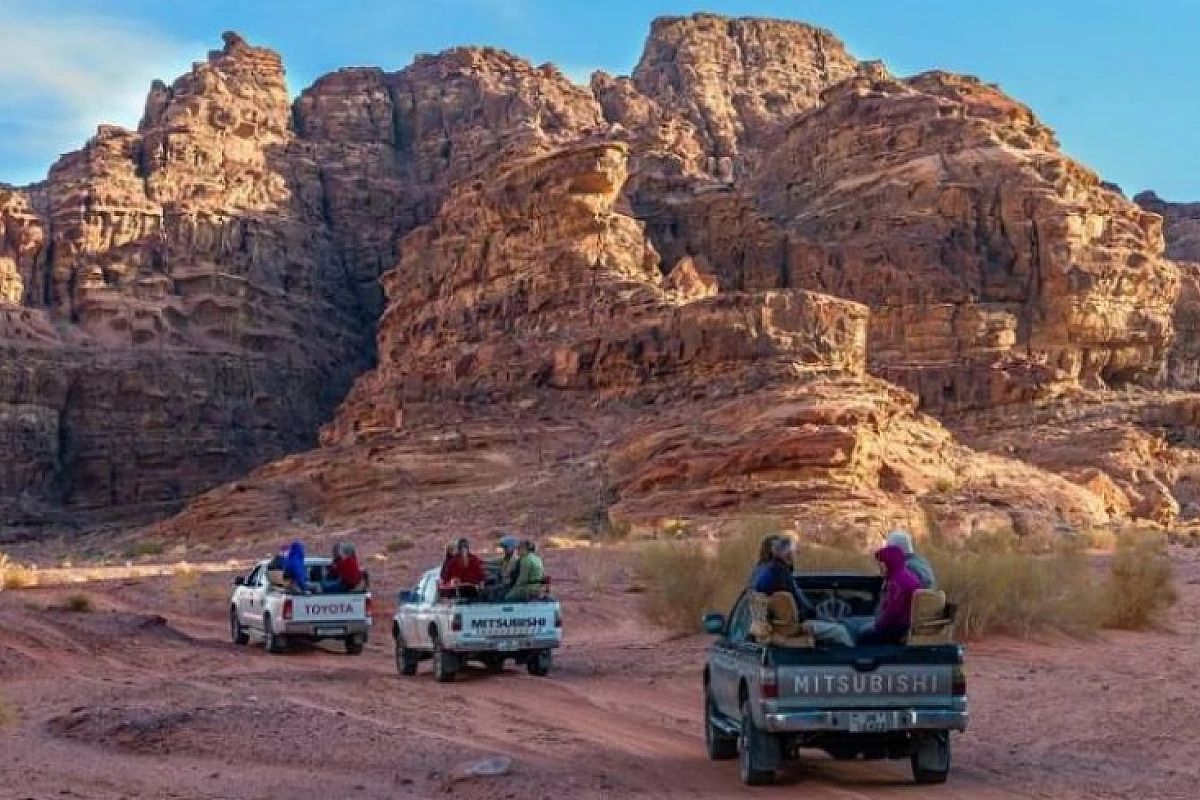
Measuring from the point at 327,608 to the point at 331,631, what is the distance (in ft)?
0.99

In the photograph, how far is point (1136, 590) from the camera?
76.1ft

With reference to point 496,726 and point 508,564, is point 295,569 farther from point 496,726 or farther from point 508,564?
point 496,726

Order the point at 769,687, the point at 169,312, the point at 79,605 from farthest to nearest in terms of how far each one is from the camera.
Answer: the point at 169,312 → the point at 79,605 → the point at 769,687

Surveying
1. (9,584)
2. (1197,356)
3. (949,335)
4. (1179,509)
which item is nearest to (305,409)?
(949,335)

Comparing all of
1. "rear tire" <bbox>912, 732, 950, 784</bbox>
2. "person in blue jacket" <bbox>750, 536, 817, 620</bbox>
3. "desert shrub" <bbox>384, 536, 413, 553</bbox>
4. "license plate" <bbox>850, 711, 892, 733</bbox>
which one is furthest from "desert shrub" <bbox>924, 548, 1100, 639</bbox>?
"desert shrub" <bbox>384, 536, 413, 553</bbox>

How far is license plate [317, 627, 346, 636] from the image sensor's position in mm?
21109

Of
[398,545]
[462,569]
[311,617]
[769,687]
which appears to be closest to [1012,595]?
[462,569]

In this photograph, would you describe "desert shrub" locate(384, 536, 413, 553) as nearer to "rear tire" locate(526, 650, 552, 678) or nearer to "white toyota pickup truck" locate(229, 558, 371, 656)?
"white toyota pickup truck" locate(229, 558, 371, 656)

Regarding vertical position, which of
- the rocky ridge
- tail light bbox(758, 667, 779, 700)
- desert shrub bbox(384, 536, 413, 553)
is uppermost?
the rocky ridge

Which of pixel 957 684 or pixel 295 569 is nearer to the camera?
pixel 957 684

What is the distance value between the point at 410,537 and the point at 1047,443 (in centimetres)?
3085

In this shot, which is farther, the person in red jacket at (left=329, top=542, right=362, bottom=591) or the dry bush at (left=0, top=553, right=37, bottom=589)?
the dry bush at (left=0, top=553, right=37, bottom=589)

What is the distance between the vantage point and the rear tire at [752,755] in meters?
10.6

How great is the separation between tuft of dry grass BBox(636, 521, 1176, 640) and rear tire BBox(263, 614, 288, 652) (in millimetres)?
5249
